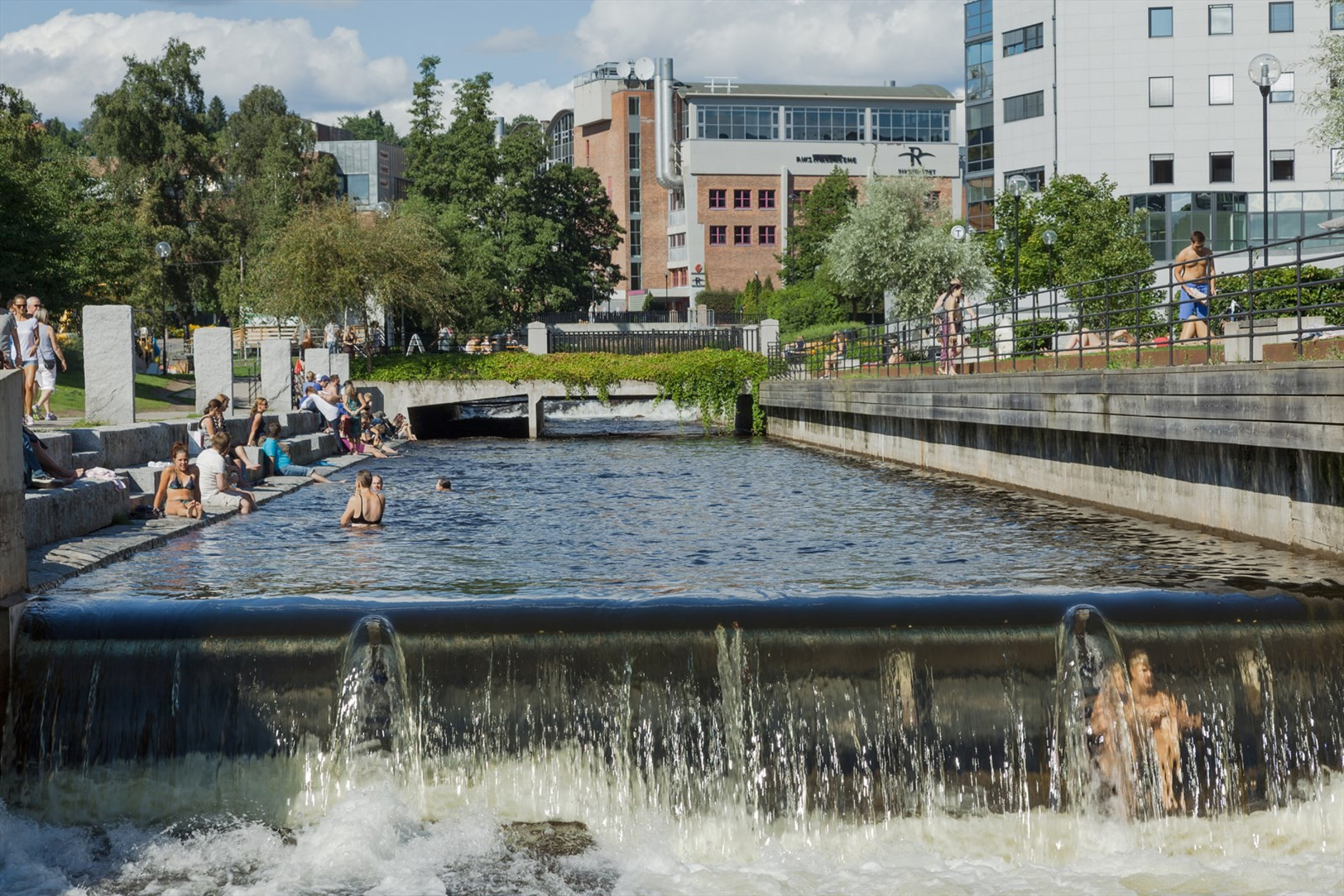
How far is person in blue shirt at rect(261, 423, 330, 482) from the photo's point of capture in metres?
25.3

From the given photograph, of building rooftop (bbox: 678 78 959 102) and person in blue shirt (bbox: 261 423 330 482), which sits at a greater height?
building rooftop (bbox: 678 78 959 102)

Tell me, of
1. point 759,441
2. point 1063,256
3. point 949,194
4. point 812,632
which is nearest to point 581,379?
point 759,441

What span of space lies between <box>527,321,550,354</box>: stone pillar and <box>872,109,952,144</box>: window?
56.6m

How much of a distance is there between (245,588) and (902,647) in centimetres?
644

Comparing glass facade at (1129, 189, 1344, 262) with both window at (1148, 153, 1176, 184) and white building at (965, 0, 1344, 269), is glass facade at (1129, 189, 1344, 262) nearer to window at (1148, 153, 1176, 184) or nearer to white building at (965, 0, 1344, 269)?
white building at (965, 0, 1344, 269)

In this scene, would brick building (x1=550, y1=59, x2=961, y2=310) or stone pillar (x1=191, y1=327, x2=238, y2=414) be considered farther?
brick building (x1=550, y1=59, x2=961, y2=310)

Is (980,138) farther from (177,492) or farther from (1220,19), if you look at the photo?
(177,492)

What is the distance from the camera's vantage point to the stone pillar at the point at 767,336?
48.4m

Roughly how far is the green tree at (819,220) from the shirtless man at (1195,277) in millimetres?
62199

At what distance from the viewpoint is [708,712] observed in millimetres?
10070

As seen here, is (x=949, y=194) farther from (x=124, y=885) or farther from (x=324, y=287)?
(x=124, y=885)

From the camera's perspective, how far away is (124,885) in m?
8.74

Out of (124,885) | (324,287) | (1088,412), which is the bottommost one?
(124,885)

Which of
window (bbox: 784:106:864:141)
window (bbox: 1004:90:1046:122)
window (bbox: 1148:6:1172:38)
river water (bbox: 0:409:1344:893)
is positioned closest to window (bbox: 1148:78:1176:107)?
window (bbox: 1148:6:1172:38)
